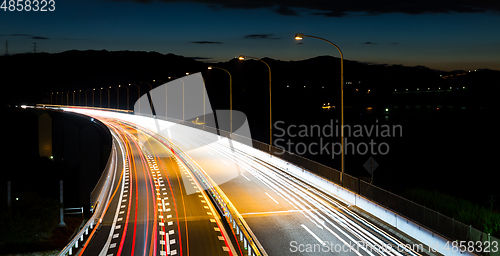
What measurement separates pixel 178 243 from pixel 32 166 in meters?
80.0

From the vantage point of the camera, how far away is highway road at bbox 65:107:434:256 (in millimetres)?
17297

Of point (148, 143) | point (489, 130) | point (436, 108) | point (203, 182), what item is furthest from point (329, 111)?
point (203, 182)

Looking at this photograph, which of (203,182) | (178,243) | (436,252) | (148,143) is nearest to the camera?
(436,252)

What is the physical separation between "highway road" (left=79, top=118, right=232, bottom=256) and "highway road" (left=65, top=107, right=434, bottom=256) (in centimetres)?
4

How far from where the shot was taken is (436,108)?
430 feet

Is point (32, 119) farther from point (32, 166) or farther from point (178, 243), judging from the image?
point (178, 243)
